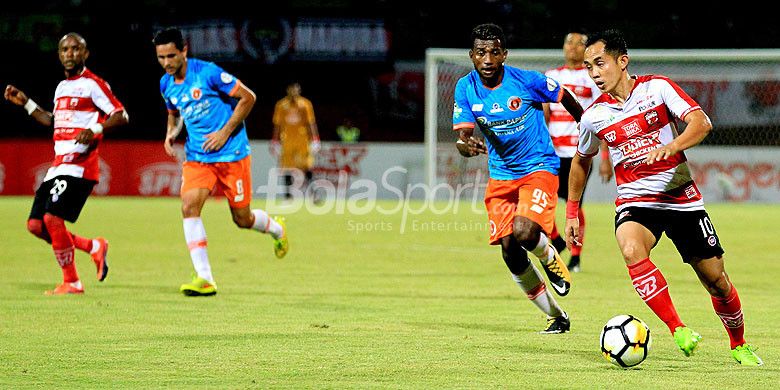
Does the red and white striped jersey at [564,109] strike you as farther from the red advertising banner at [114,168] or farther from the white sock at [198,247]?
the red advertising banner at [114,168]

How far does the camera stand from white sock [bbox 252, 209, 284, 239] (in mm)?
10289

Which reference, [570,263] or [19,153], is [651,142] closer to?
[570,263]

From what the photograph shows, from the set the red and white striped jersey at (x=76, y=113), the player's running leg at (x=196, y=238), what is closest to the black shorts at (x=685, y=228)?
the player's running leg at (x=196, y=238)

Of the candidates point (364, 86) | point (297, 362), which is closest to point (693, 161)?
point (364, 86)

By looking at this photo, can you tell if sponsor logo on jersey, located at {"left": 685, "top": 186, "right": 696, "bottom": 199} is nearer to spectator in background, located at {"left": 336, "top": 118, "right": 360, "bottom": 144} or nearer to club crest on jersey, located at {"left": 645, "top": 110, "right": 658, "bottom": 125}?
club crest on jersey, located at {"left": 645, "top": 110, "right": 658, "bottom": 125}

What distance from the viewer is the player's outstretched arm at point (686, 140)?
5.32 meters

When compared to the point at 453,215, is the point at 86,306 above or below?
above

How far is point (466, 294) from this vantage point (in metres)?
9.30

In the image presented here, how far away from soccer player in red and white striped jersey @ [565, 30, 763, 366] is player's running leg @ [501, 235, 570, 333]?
1.22m

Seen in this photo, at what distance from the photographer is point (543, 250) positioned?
7.27 meters

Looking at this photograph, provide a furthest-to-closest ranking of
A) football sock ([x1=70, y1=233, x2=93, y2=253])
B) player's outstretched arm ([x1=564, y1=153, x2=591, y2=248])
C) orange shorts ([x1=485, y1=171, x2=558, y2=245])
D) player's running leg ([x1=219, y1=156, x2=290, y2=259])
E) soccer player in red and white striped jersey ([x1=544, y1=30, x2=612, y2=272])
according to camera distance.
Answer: soccer player in red and white striped jersey ([x1=544, y1=30, x2=612, y2=272]) < football sock ([x1=70, y1=233, x2=93, y2=253]) < player's running leg ([x1=219, y1=156, x2=290, y2=259]) < orange shorts ([x1=485, y1=171, x2=558, y2=245]) < player's outstretched arm ([x1=564, y1=153, x2=591, y2=248])

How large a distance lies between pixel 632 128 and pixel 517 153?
63.8 inches

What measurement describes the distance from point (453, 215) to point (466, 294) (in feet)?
36.0

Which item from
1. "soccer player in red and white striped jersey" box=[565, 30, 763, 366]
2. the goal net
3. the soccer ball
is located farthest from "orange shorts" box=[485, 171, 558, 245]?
the goal net
